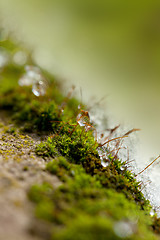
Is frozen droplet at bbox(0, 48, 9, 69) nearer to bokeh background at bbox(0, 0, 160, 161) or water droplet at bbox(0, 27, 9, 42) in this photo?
water droplet at bbox(0, 27, 9, 42)

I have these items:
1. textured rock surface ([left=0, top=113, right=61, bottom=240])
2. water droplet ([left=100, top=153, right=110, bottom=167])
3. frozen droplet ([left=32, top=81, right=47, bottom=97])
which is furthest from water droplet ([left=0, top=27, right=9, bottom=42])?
water droplet ([left=100, top=153, right=110, bottom=167])

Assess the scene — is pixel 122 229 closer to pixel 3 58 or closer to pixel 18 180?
pixel 18 180

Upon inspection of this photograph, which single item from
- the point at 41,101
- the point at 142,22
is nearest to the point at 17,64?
the point at 41,101

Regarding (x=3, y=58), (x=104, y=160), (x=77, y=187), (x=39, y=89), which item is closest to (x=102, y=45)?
(x=3, y=58)

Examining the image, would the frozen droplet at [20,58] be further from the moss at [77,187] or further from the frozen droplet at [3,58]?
the moss at [77,187]

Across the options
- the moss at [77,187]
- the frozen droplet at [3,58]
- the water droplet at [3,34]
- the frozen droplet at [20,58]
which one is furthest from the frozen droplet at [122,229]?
the water droplet at [3,34]

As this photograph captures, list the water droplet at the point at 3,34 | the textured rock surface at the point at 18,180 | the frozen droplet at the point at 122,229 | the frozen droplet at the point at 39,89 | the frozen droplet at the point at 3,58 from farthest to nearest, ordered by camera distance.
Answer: the water droplet at the point at 3,34, the frozen droplet at the point at 3,58, the frozen droplet at the point at 39,89, the frozen droplet at the point at 122,229, the textured rock surface at the point at 18,180
